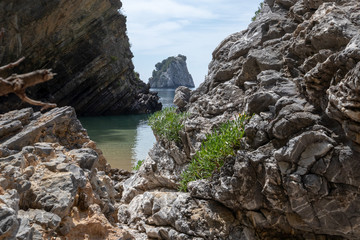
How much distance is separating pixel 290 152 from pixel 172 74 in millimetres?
150477

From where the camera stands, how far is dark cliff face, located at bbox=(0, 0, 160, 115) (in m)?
29.4

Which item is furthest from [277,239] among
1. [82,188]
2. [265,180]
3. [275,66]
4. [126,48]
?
[126,48]

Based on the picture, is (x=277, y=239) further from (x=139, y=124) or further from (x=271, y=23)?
(x=139, y=124)

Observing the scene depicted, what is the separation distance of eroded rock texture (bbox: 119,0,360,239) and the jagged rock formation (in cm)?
14608

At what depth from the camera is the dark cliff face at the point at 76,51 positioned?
29.4 meters

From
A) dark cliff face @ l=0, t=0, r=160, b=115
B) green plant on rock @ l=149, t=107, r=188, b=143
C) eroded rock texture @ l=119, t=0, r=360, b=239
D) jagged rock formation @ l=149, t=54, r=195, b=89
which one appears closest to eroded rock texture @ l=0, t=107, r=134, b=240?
eroded rock texture @ l=119, t=0, r=360, b=239

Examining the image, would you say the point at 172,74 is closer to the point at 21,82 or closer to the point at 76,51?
the point at 76,51

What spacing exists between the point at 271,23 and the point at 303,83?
13.0 feet

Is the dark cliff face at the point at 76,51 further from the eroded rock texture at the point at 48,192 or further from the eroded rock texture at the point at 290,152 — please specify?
the eroded rock texture at the point at 290,152

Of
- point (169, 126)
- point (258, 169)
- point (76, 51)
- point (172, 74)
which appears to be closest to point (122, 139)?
point (76, 51)

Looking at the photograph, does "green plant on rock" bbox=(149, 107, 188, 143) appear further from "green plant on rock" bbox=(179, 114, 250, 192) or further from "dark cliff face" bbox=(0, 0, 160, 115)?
"dark cliff face" bbox=(0, 0, 160, 115)

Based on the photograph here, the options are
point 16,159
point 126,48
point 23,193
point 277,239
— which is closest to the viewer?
point 23,193

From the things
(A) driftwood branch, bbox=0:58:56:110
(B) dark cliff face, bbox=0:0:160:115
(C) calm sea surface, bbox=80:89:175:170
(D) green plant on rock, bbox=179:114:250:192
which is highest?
(B) dark cliff face, bbox=0:0:160:115

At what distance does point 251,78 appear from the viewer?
28.1ft
